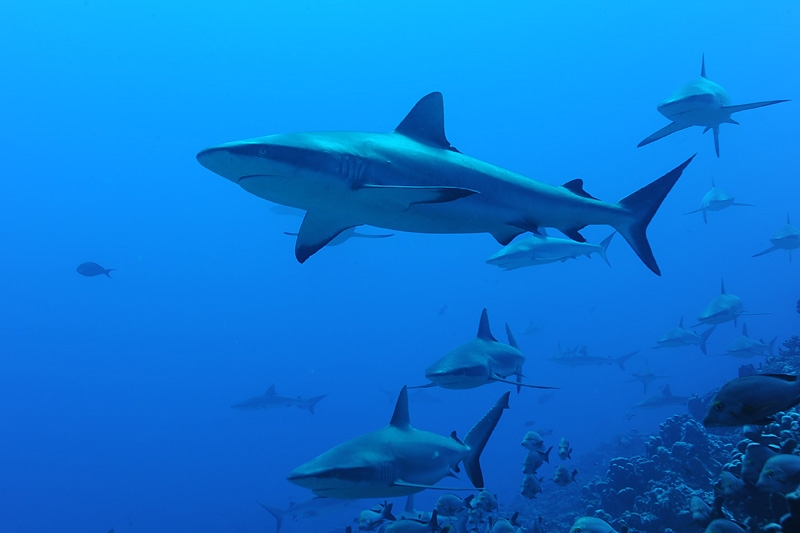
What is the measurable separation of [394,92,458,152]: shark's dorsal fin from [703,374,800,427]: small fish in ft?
9.67

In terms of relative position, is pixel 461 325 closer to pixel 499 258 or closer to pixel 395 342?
pixel 395 342

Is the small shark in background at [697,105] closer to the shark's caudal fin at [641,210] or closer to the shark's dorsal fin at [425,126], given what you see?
the shark's caudal fin at [641,210]

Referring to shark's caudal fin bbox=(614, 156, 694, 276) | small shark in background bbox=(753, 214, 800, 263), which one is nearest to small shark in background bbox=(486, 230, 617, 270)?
shark's caudal fin bbox=(614, 156, 694, 276)

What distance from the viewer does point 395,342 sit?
128 meters

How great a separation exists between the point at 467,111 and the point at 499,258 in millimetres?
86620

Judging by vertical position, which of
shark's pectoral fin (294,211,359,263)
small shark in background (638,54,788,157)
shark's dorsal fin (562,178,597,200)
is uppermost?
small shark in background (638,54,788,157)

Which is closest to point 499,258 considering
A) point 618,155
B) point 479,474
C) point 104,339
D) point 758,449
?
point 479,474

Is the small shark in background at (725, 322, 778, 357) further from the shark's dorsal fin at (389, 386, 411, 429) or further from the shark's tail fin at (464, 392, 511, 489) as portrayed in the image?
the shark's dorsal fin at (389, 386, 411, 429)

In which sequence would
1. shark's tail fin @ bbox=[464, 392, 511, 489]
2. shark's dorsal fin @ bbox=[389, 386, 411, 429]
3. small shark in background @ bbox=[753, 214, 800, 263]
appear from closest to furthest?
1. shark's dorsal fin @ bbox=[389, 386, 411, 429]
2. shark's tail fin @ bbox=[464, 392, 511, 489]
3. small shark in background @ bbox=[753, 214, 800, 263]

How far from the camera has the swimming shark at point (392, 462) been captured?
14.1 feet

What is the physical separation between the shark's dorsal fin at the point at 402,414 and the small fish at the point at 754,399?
9.84ft

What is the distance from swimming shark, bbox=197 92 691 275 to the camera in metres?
3.54

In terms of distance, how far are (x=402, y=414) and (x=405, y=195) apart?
290 cm

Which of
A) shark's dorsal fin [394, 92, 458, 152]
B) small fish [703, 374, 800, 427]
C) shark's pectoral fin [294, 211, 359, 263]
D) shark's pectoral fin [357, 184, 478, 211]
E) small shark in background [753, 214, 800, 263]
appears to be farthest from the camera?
small shark in background [753, 214, 800, 263]
